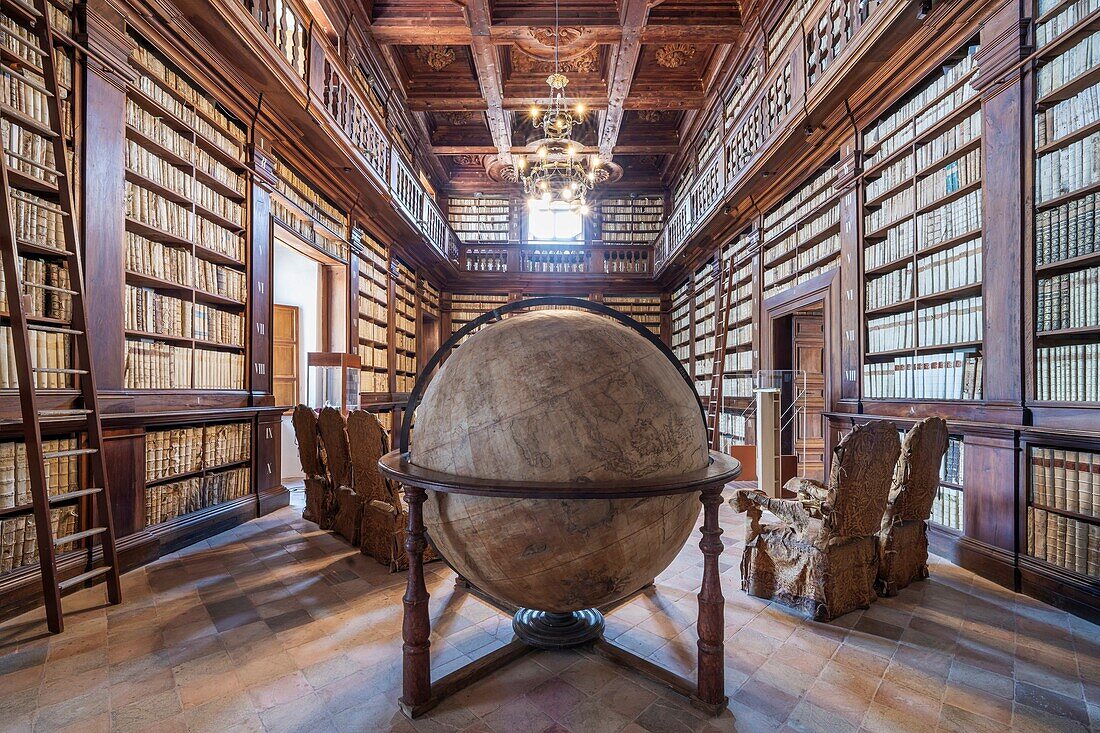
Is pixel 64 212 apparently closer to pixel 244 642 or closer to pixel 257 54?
pixel 257 54

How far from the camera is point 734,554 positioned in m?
3.74

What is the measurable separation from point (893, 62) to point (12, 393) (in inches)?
271

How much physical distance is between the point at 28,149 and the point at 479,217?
10466 millimetres

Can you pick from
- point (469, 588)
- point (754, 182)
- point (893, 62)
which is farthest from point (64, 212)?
point (754, 182)

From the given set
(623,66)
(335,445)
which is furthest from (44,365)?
(623,66)

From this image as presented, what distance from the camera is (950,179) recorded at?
12.5ft

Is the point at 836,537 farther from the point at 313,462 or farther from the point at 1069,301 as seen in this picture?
the point at 313,462

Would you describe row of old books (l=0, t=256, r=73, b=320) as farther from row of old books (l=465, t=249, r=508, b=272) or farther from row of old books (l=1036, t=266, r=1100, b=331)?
row of old books (l=465, t=249, r=508, b=272)

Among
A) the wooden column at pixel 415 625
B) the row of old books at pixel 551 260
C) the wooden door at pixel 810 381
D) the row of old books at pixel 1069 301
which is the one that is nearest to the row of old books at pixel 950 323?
the row of old books at pixel 1069 301

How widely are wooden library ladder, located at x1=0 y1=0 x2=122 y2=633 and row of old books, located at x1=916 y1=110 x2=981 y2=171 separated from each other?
613cm

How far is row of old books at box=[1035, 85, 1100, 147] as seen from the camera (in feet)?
9.27

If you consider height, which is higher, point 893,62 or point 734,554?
point 893,62

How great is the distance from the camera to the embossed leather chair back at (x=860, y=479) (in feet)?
8.53

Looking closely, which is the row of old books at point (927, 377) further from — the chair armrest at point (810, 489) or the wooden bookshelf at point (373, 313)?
the wooden bookshelf at point (373, 313)
